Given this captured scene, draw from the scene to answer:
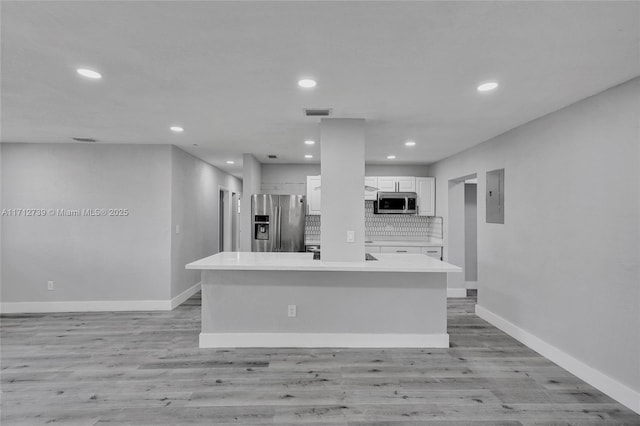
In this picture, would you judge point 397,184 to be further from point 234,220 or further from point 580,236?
point 234,220

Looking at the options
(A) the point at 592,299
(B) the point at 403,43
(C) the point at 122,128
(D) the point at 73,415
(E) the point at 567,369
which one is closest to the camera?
(B) the point at 403,43

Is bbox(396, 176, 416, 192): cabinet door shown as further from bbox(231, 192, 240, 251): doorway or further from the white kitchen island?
bbox(231, 192, 240, 251): doorway

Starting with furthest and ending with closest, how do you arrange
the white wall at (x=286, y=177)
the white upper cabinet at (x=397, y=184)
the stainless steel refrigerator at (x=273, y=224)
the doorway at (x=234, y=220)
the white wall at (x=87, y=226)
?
the doorway at (x=234, y=220), the white wall at (x=286, y=177), the white upper cabinet at (x=397, y=184), the stainless steel refrigerator at (x=273, y=224), the white wall at (x=87, y=226)

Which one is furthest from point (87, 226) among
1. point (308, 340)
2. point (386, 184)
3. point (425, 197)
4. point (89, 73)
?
point (425, 197)

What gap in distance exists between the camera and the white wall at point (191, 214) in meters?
4.94

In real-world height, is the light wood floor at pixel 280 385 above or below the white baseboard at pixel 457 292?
below

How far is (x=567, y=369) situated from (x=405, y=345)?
141 centimetres

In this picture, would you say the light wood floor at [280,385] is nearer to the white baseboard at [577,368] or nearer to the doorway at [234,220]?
the white baseboard at [577,368]

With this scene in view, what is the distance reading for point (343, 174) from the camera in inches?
134

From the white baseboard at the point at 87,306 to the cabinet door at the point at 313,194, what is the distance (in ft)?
9.10

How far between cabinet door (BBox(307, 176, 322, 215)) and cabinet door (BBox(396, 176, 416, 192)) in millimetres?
1516

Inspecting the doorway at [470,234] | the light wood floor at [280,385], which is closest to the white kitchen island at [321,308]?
the light wood floor at [280,385]

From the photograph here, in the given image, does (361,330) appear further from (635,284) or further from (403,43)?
(403,43)

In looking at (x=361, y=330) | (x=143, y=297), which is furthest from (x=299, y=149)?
(x=143, y=297)
